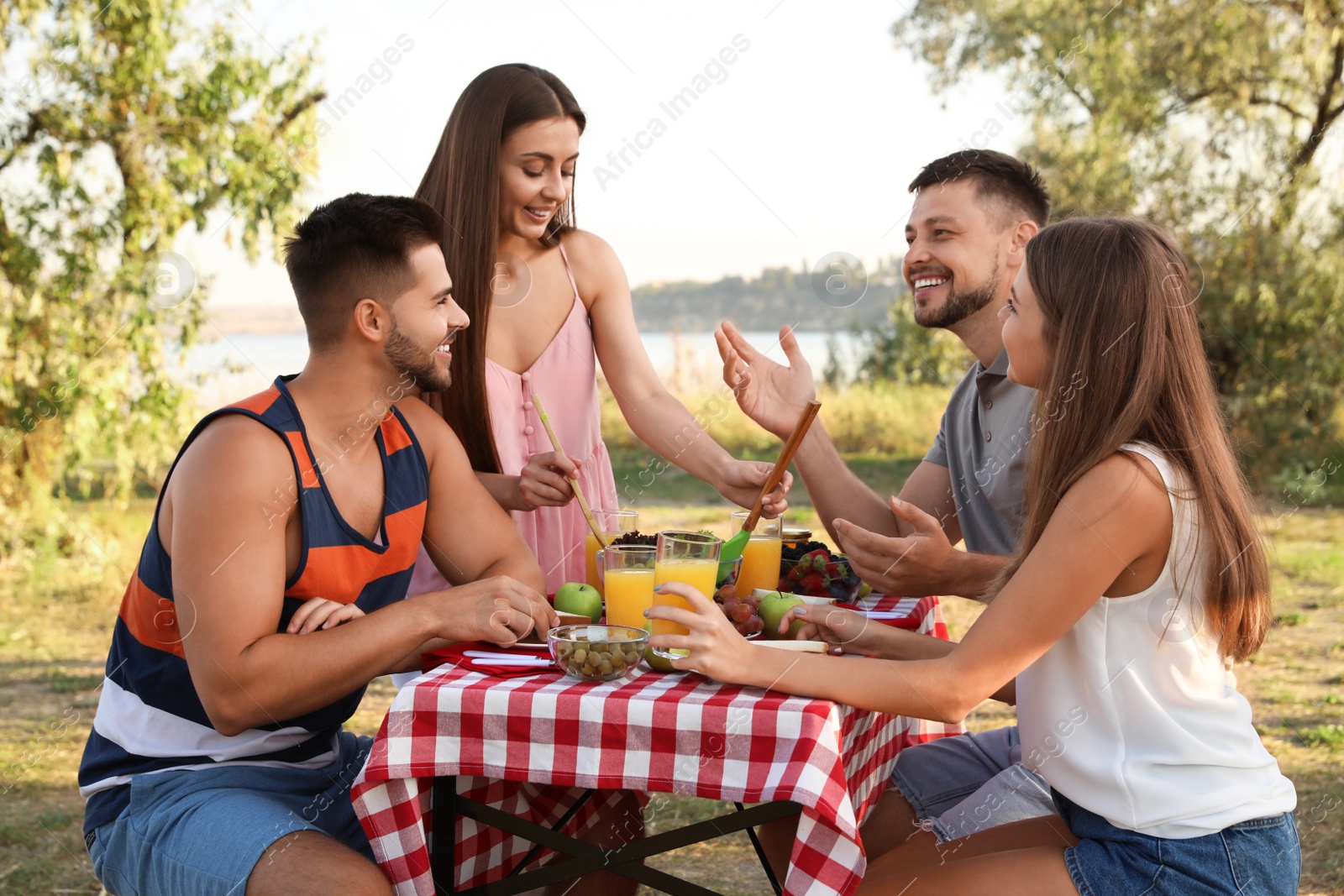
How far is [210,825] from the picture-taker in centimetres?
194

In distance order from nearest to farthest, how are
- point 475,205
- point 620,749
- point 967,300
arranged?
point 620,749 < point 475,205 < point 967,300

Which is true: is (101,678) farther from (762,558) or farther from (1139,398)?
(1139,398)

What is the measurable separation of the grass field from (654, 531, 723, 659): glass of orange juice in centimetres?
102

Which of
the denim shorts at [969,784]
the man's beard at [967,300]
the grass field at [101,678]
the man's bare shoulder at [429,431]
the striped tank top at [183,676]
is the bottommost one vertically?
the grass field at [101,678]

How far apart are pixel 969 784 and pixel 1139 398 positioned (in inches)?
42.6

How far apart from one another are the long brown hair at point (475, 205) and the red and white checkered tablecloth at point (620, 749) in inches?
45.7

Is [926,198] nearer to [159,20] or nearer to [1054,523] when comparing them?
[1054,523]

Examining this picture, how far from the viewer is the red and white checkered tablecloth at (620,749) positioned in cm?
167

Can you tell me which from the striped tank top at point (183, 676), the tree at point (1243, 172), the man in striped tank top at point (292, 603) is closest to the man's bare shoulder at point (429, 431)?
the man in striped tank top at point (292, 603)

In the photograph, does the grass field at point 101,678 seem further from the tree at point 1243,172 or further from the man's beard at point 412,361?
the man's beard at point 412,361

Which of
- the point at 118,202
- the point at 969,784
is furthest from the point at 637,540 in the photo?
the point at 118,202

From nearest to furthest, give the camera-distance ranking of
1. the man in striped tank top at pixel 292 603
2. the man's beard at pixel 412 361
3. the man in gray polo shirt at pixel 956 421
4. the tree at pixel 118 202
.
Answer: the man in striped tank top at pixel 292 603, the man's beard at pixel 412 361, the man in gray polo shirt at pixel 956 421, the tree at pixel 118 202

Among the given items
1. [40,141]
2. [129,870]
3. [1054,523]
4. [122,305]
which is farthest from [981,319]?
[40,141]

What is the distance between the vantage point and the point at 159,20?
23.3 ft
